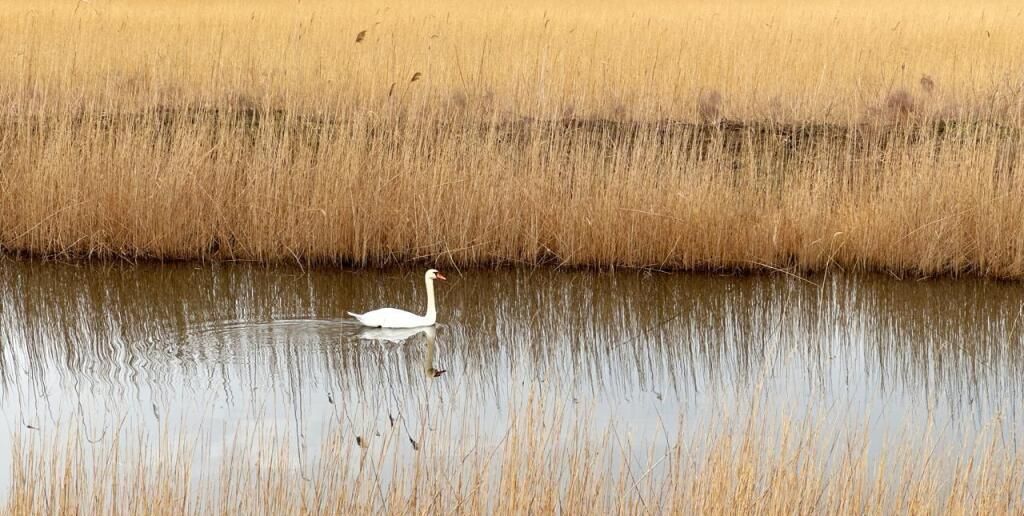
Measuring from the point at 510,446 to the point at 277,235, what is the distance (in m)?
4.21

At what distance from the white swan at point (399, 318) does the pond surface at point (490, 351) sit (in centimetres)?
7

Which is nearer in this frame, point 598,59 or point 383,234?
point 383,234

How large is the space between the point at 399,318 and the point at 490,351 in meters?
0.47

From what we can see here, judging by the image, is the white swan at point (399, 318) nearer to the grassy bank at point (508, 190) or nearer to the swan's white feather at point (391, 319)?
the swan's white feather at point (391, 319)

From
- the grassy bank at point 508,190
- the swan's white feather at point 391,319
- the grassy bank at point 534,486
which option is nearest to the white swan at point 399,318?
the swan's white feather at point 391,319

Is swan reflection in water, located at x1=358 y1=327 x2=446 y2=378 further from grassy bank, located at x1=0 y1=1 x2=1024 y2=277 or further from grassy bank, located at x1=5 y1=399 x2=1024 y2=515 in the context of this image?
grassy bank, located at x1=5 y1=399 x2=1024 y2=515

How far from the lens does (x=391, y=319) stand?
19.5 feet

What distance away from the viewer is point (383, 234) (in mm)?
7469

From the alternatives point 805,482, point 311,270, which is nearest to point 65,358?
point 311,270

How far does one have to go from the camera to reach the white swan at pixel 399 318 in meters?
5.92

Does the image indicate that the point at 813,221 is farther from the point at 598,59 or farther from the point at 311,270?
the point at 598,59

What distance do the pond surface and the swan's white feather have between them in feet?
0.24

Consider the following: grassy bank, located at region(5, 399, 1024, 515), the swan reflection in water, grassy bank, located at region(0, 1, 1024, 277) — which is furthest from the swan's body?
grassy bank, located at region(5, 399, 1024, 515)

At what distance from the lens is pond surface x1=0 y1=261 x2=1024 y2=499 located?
487cm
